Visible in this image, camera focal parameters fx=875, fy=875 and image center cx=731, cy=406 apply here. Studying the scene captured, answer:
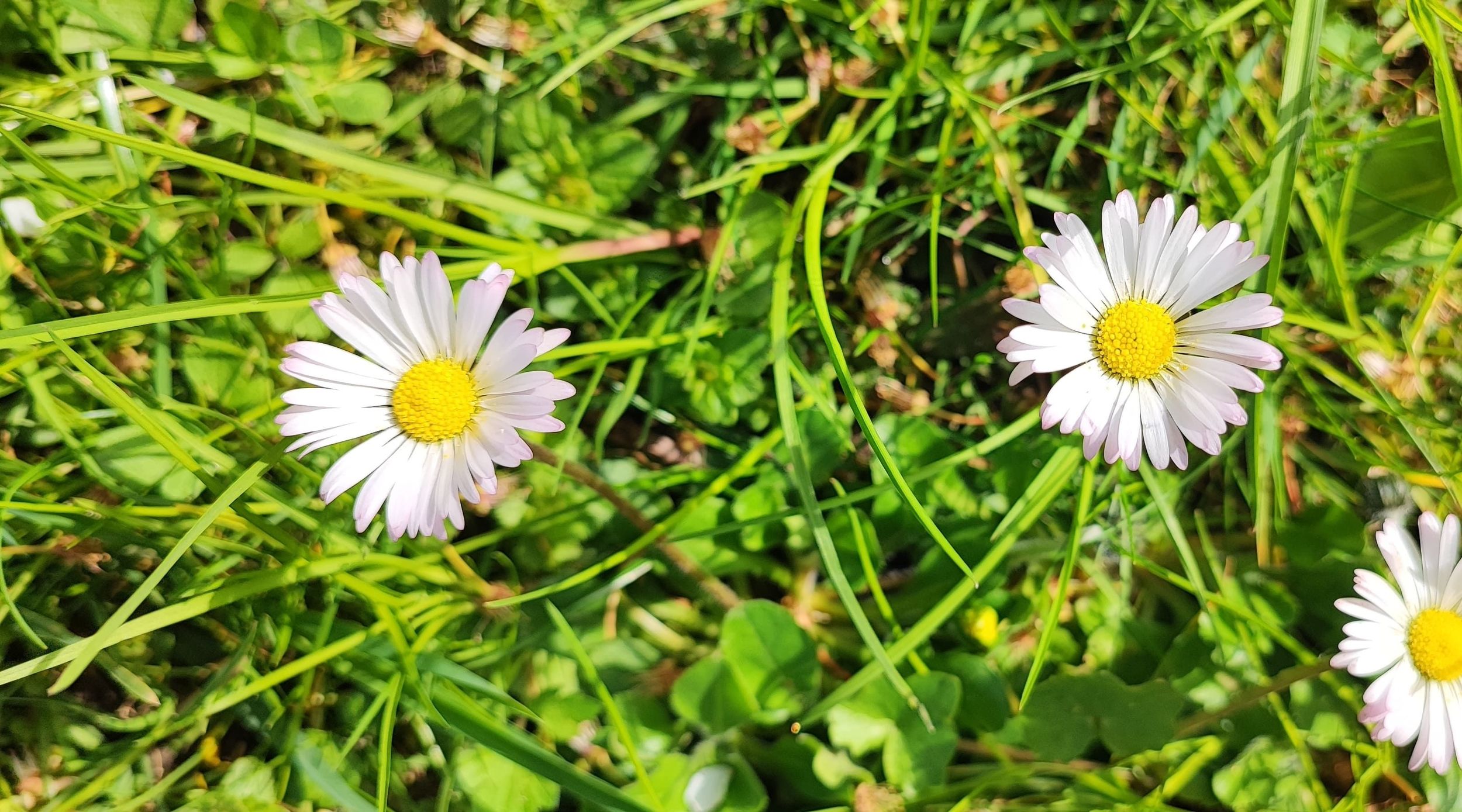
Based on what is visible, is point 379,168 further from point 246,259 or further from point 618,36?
point 618,36

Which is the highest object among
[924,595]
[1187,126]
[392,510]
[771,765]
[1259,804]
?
[1187,126]

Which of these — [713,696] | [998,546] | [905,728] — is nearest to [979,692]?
[905,728]

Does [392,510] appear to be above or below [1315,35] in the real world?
below

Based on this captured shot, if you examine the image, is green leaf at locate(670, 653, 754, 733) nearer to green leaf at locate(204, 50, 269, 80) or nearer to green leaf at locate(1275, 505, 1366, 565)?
green leaf at locate(1275, 505, 1366, 565)

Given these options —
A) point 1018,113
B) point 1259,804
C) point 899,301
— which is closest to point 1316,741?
point 1259,804

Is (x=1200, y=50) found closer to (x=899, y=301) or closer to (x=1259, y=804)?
(x=899, y=301)

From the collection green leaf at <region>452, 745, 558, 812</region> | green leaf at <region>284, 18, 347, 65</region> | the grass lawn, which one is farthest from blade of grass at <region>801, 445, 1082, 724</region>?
green leaf at <region>284, 18, 347, 65</region>

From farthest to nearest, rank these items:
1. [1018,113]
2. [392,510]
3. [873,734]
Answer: [1018,113] < [873,734] < [392,510]
